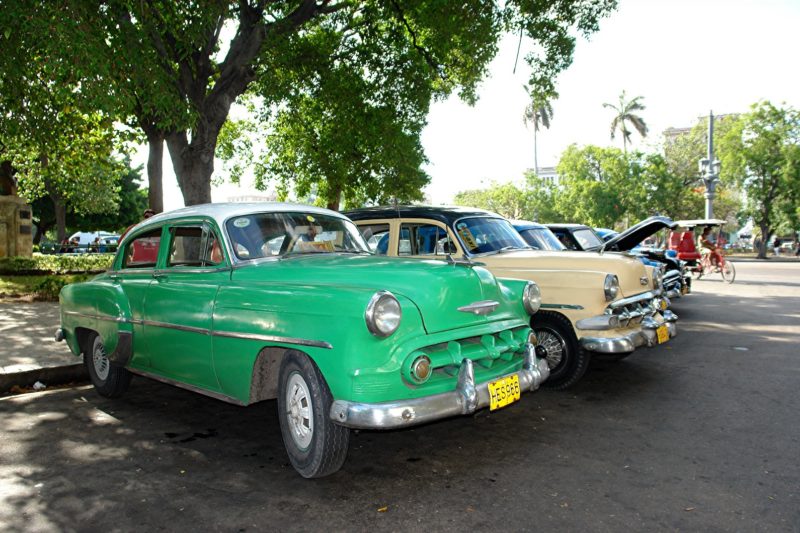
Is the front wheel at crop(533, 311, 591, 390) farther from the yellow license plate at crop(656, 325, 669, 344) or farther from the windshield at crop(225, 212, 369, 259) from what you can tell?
the windshield at crop(225, 212, 369, 259)

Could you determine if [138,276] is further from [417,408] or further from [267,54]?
[267,54]

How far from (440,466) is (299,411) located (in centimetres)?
100

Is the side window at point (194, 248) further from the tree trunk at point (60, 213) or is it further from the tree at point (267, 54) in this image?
the tree trunk at point (60, 213)

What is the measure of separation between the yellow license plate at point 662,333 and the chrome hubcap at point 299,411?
4006 mm

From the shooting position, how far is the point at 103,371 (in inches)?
226

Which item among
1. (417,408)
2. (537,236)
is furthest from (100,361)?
(537,236)

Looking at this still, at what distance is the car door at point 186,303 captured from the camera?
4.34 m

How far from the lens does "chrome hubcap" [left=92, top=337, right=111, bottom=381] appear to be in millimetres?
5730

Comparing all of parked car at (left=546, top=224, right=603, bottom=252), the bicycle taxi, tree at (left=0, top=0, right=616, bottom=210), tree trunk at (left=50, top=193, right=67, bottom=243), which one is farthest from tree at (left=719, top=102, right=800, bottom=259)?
tree trunk at (left=50, top=193, right=67, bottom=243)

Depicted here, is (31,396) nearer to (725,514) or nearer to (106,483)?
(106,483)

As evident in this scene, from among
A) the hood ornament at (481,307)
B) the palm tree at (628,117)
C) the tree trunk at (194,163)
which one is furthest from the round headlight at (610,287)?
the palm tree at (628,117)

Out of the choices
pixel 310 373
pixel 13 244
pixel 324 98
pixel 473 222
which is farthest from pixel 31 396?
pixel 13 244

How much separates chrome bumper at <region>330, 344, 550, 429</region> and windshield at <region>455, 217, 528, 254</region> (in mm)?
3256

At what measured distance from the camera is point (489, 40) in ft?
43.4
